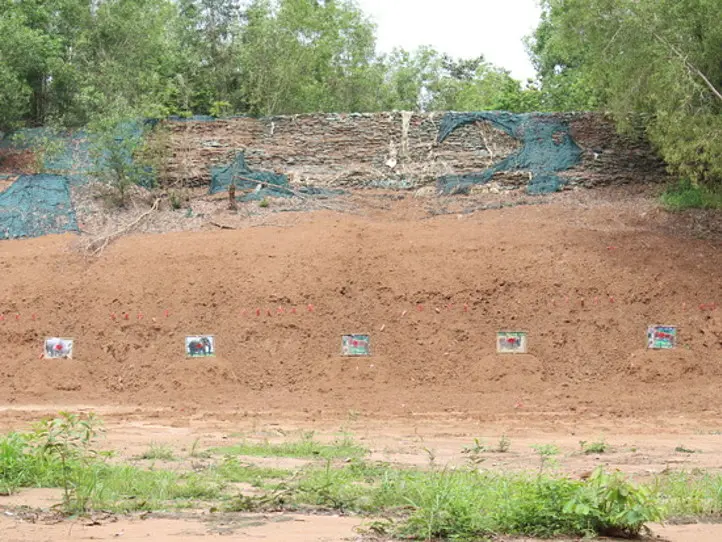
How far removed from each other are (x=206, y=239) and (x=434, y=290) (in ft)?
18.0

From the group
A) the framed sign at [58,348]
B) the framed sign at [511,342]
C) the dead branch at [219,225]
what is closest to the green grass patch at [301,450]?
the framed sign at [511,342]

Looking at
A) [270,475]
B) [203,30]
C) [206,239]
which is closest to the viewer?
[270,475]

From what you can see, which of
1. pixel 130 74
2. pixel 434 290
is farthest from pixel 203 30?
pixel 434 290

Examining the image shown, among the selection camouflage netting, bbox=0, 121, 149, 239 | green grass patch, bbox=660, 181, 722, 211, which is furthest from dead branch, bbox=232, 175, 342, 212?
green grass patch, bbox=660, 181, 722, 211

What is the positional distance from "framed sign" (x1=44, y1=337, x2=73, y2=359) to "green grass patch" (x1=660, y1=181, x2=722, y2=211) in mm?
14094

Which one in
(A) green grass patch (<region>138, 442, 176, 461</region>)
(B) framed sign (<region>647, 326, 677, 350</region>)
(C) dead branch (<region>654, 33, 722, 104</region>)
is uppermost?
(C) dead branch (<region>654, 33, 722, 104</region>)

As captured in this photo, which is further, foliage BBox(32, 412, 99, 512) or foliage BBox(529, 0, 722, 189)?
foliage BBox(529, 0, 722, 189)

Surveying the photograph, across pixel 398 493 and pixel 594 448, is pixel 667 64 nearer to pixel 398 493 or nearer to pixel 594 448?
pixel 594 448

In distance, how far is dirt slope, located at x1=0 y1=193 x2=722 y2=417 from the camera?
1881 cm

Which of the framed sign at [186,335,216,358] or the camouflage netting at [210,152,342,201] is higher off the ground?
the camouflage netting at [210,152,342,201]

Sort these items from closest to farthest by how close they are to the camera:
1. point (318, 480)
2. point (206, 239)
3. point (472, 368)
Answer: point (318, 480) < point (472, 368) < point (206, 239)

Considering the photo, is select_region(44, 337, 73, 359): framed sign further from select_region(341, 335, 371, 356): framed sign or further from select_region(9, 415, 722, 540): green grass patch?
select_region(9, 415, 722, 540): green grass patch

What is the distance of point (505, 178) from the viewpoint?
85.3 ft

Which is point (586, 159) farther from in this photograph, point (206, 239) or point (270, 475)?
point (270, 475)
